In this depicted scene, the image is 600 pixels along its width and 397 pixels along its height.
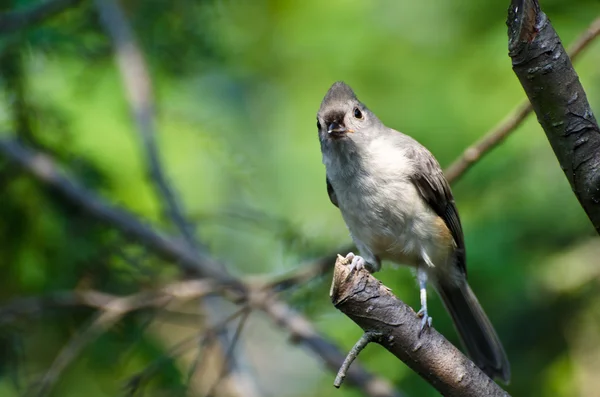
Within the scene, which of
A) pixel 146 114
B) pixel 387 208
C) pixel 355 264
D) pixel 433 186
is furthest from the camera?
pixel 146 114

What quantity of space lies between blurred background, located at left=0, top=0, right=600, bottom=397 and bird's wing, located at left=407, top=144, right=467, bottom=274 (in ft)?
1.37

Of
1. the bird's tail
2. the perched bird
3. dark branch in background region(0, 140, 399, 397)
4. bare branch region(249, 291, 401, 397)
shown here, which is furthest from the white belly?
dark branch in background region(0, 140, 399, 397)

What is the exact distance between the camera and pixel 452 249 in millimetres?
3549

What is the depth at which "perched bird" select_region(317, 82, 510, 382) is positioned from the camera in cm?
328

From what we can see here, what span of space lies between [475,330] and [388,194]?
2.82ft

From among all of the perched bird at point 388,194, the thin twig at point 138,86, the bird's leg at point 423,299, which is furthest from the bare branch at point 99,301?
the bird's leg at point 423,299

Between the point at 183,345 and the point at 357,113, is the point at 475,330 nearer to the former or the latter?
the point at 357,113

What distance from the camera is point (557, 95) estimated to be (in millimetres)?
2307

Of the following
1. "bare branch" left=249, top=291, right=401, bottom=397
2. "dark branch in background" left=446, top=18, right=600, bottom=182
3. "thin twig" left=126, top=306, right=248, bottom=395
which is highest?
"dark branch in background" left=446, top=18, right=600, bottom=182

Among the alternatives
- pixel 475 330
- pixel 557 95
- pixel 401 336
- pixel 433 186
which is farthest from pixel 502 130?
pixel 401 336

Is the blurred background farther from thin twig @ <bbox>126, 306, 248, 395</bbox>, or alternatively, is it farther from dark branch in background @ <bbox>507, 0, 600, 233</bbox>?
dark branch in background @ <bbox>507, 0, 600, 233</bbox>

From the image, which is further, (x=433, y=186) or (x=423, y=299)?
(x=433, y=186)

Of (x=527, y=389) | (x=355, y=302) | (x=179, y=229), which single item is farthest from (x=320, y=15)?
(x=355, y=302)

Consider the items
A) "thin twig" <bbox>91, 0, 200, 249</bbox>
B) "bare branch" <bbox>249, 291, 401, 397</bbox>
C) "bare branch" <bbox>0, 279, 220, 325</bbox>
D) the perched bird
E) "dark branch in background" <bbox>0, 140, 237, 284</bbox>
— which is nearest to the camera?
the perched bird
